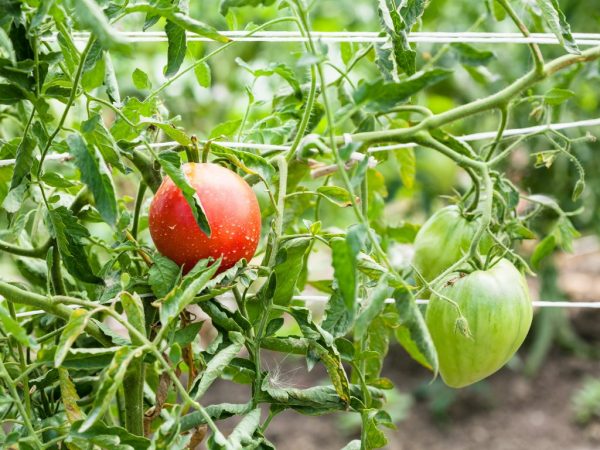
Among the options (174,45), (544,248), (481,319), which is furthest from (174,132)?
(544,248)

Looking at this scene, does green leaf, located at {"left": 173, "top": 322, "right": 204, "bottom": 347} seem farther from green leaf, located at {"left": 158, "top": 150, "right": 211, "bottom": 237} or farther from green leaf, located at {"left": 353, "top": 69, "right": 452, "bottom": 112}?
green leaf, located at {"left": 353, "top": 69, "right": 452, "bottom": 112}

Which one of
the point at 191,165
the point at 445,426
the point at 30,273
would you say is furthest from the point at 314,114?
the point at 445,426

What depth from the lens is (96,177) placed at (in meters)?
0.51

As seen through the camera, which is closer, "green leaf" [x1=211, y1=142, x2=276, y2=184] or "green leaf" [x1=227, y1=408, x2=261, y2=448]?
"green leaf" [x1=227, y1=408, x2=261, y2=448]

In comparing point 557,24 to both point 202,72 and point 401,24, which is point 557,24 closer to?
point 401,24

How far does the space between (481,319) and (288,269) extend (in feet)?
0.56

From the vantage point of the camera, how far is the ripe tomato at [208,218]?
63cm

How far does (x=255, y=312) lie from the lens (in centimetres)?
68

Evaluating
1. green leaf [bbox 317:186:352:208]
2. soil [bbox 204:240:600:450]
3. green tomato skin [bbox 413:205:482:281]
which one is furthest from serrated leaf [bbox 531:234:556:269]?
soil [bbox 204:240:600:450]

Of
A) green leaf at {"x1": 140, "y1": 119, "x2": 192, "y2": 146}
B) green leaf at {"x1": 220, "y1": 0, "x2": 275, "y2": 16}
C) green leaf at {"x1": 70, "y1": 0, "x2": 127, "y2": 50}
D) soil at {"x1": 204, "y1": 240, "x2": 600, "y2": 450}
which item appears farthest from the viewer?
soil at {"x1": 204, "y1": 240, "x2": 600, "y2": 450}

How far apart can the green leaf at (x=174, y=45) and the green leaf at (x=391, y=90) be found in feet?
0.54

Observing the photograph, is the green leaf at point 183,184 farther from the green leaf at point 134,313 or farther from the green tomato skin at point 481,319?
the green tomato skin at point 481,319

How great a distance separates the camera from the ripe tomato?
633 millimetres

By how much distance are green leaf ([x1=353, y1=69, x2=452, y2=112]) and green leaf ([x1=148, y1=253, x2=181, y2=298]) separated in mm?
205
